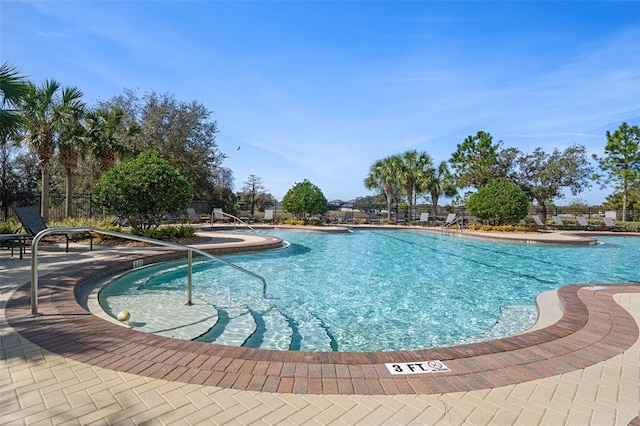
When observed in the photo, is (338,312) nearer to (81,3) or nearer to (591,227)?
(81,3)

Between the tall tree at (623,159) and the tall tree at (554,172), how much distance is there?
5.48 ft

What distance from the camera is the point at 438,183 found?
95.6ft

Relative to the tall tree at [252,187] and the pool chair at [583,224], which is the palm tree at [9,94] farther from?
the pool chair at [583,224]

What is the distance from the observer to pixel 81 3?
7.18 meters

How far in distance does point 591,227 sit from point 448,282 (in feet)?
73.1

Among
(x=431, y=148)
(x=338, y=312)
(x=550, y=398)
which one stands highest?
(x=431, y=148)

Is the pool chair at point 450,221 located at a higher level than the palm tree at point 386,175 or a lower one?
lower

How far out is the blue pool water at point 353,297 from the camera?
14.6 feet

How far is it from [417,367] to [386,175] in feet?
84.2

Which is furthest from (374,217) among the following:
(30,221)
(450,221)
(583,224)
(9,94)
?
(9,94)

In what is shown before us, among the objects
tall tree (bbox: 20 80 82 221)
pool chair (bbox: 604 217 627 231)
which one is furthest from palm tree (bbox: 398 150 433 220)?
tall tree (bbox: 20 80 82 221)

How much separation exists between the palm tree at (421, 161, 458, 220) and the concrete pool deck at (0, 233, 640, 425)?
2594cm

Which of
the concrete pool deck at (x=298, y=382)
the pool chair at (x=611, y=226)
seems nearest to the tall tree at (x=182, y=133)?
the concrete pool deck at (x=298, y=382)

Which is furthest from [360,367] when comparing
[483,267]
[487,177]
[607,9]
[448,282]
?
[487,177]
